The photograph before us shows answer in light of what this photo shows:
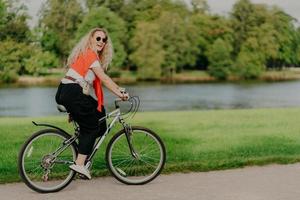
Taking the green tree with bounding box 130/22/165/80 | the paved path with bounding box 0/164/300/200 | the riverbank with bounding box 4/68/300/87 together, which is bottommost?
the riverbank with bounding box 4/68/300/87

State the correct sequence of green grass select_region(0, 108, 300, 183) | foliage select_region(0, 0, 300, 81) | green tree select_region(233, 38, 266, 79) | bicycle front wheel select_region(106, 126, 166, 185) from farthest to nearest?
green tree select_region(233, 38, 266, 79) < foliage select_region(0, 0, 300, 81) < green grass select_region(0, 108, 300, 183) < bicycle front wheel select_region(106, 126, 166, 185)

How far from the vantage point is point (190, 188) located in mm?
5887

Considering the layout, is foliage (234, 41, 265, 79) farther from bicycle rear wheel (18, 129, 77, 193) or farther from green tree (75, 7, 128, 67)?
bicycle rear wheel (18, 129, 77, 193)

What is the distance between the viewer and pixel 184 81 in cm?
8388

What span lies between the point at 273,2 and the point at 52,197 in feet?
337

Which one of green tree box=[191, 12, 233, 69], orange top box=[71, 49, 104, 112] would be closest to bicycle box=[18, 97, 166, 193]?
orange top box=[71, 49, 104, 112]

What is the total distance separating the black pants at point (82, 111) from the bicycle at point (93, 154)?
0.24 feet

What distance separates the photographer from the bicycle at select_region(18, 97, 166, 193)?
580 centimetres

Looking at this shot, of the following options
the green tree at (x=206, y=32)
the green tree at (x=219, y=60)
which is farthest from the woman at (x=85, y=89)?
the green tree at (x=206, y=32)

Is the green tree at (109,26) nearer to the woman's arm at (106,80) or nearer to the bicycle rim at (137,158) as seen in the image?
the bicycle rim at (137,158)

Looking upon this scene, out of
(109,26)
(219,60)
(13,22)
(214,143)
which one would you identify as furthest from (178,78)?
(214,143)

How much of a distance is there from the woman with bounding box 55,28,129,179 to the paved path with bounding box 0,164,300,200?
30 centimetres

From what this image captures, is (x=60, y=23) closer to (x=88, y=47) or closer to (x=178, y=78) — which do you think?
(x=178, y=78)

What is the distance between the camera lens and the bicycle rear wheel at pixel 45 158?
5.73 meters
